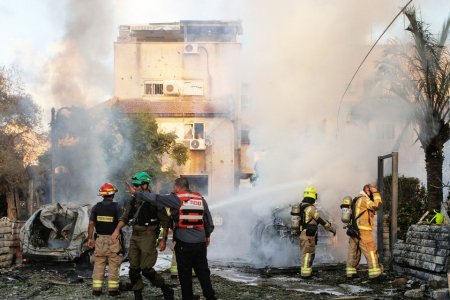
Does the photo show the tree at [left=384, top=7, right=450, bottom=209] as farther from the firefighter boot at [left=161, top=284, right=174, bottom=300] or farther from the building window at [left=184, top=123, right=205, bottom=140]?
the building window at [left=184, top=123, right=205, bottom=140]

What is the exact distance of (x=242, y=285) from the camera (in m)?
9.92

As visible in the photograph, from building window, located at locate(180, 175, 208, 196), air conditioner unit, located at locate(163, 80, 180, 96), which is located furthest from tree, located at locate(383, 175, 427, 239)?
air conditioner unit, located at locate(163, 80, 180, 96)

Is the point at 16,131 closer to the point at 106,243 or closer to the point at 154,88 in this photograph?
the point at 154,88

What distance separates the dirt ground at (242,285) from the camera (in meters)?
8.84

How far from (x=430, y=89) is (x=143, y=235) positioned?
803 cm

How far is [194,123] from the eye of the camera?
109ft

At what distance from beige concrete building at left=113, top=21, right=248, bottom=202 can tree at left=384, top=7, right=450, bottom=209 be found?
60.2ft

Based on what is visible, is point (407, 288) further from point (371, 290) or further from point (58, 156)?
point (58, 156)

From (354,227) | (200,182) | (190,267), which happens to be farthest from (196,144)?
(190,267)

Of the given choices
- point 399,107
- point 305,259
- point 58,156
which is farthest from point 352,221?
point 58,156

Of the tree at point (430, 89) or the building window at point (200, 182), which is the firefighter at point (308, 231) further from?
the building window at point (200, 182)

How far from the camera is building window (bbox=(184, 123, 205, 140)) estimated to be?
33.4 metres

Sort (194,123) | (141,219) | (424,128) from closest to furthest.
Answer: (141,219), (424,128), (194,123)

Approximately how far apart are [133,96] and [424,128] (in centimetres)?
2307
